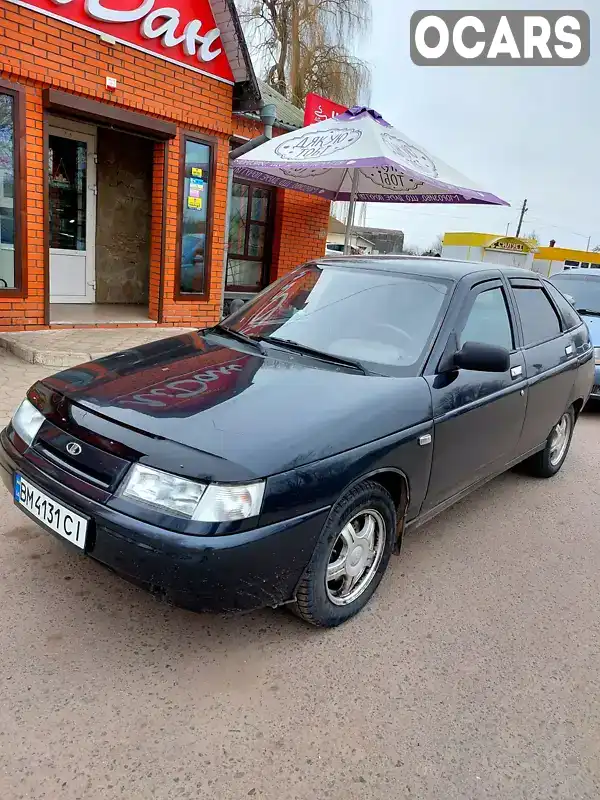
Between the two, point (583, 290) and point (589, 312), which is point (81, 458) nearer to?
point (589, 312)

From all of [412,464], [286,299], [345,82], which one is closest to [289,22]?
[345,82]

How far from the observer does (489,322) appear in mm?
3635

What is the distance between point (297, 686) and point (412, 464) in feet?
3.66

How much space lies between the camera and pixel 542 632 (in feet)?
9.51

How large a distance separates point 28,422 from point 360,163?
16.1ft

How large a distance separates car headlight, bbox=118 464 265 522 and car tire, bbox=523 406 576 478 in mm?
3320

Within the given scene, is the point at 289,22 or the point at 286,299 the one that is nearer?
the point at 286,299

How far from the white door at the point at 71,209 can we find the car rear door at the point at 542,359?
7.19 meters

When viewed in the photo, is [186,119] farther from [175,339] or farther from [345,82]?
[345,82]

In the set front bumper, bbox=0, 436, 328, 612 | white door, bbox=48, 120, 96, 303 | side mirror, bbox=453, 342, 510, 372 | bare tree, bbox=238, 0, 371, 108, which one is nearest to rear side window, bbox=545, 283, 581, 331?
side mirror, bbox=453, 342, 510, 372

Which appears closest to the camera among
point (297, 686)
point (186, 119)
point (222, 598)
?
point (222, 598)

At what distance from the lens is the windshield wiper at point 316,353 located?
3025 mm

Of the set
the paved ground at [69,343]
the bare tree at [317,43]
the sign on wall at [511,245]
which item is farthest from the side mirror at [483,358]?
the sign on wall at [511,245]

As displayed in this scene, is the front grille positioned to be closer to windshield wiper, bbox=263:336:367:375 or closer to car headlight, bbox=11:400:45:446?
car headlight, bbox=11:400:45:446
